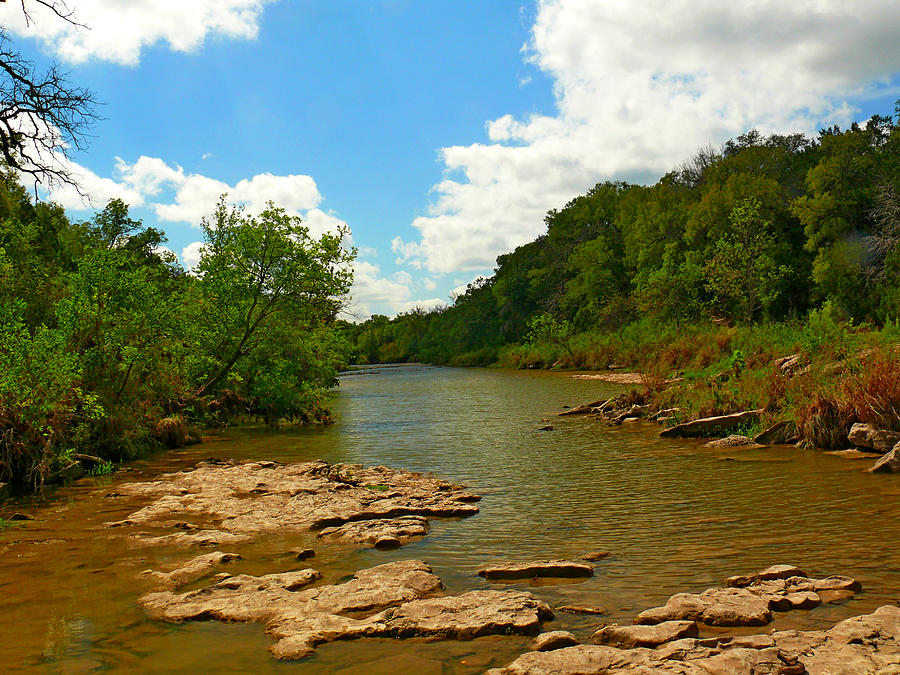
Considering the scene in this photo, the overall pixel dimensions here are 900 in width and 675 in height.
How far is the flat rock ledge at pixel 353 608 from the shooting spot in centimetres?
527

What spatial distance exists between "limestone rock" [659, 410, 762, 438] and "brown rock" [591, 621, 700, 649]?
12.3 meters

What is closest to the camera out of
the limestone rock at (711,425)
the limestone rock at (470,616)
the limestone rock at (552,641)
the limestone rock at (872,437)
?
the limestone rock at (552,641)

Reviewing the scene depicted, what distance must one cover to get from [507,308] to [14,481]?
85.4 m

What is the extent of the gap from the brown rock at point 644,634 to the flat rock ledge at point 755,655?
0.50 feet

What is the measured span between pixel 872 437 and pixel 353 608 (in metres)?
11.1

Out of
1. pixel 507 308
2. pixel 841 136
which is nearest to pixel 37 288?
pixel 841 136

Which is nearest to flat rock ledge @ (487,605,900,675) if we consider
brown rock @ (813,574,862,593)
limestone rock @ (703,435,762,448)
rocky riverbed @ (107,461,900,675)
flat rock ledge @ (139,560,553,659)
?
rocky riverbed @ (107,461,900,675)

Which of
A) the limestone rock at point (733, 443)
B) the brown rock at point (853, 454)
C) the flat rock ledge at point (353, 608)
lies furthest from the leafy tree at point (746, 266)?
the flat rock ledge at point (353, 608)

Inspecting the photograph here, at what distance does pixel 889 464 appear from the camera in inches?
419

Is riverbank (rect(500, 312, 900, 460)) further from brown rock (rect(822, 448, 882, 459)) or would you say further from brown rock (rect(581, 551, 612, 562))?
brown rock (rect(581, 551, 612, 562))

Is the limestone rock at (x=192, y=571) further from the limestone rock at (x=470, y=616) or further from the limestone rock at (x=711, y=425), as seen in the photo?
the limestone rock at (x=711, y=425)

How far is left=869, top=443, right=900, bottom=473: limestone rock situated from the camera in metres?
10.6

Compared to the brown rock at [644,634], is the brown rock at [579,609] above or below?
below

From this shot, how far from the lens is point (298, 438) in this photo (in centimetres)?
2138
